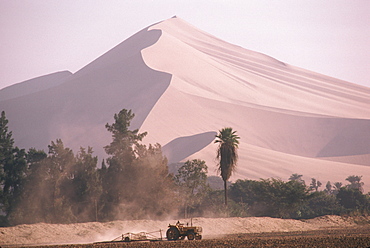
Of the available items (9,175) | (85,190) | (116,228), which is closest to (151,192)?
(85,190)

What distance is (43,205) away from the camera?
55.8m

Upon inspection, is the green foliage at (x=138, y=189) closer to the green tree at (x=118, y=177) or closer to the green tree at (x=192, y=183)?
the green tree at (x=118, y=177)

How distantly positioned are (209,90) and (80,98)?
49.0 metres

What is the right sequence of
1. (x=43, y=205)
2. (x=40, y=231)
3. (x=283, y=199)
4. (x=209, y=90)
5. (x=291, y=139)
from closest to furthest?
1. (x=40, y=231)
2. (x=43, y=205)
3. (x=283, y=199)
4. (x=291, y=139)
5. (x=209, y=90)

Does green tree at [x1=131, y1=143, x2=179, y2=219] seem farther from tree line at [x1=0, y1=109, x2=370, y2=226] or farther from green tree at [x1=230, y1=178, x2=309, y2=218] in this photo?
green tree at [x1=230, y1=178, x2=309, y2=218]

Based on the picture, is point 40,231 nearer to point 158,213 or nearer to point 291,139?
point 158,213

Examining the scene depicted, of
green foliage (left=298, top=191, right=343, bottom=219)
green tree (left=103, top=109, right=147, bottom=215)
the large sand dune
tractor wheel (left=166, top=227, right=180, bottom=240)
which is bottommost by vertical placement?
tractor wheel (left=166, top=227, right=180, bottom=240)

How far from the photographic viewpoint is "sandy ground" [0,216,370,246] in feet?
119

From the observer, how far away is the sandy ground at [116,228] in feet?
119

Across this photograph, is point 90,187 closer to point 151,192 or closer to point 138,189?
point 138,189

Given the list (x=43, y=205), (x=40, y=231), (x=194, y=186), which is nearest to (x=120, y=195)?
(x=43, y=205)

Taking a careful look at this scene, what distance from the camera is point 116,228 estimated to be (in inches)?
1638

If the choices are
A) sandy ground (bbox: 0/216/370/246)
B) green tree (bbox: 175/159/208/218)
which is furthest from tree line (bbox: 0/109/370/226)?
sandy ground (bbox: 0/216/370/246)

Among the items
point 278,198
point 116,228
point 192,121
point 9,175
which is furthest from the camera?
point 192,121
